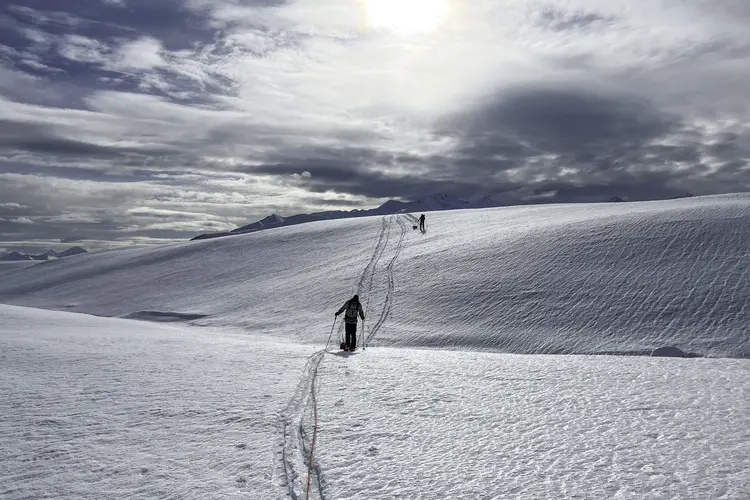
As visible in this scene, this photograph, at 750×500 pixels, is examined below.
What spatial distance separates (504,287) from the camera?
25625 mm

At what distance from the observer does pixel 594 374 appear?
12.4 metres

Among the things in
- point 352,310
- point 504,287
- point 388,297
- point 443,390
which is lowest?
point 388,297

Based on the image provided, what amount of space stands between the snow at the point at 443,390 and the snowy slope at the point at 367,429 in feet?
0.14

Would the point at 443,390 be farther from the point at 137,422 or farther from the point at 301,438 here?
the point at 137,422

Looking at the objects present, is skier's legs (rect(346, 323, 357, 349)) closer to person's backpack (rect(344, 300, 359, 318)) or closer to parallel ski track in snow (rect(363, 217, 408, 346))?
person's backpack (rect(344, 300, 359, 318))

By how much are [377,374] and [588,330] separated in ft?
37.4

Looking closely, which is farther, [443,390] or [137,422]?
[443,390]

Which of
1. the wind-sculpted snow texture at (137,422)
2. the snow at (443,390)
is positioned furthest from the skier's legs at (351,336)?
the wind-sculpted snow texture at (137,422)

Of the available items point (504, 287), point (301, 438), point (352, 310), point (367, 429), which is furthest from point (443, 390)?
point (504, 287)

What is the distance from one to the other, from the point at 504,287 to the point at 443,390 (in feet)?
51.1

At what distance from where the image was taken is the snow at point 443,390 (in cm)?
676

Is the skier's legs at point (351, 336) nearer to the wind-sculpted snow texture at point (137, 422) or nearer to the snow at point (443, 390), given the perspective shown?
the snow at point (443, 390)

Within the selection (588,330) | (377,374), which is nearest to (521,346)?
(588,330)

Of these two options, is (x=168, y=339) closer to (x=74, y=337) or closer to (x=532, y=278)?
(x=74, y=337)
